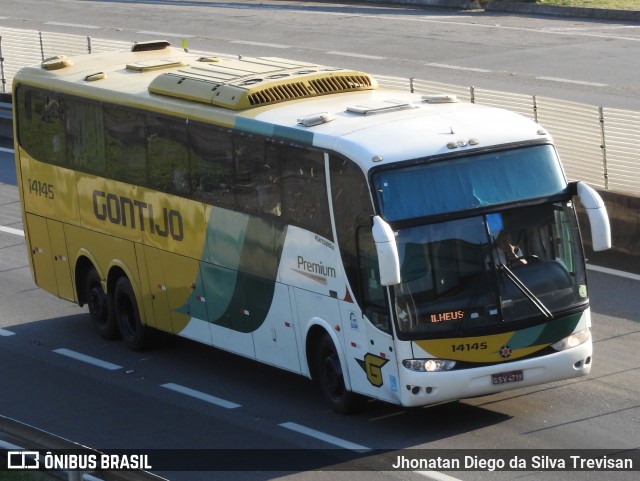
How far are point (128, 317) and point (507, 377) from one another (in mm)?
6032

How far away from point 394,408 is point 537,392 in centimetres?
140

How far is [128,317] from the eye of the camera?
17469mm

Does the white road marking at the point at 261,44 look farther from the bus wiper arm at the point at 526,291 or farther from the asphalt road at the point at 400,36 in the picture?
the bus wiper arm at the point at 526,291

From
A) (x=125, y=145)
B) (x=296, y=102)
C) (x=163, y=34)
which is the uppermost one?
(x=296, y=102)

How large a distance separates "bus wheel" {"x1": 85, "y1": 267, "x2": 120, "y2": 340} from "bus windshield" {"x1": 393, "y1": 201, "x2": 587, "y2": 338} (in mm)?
5872

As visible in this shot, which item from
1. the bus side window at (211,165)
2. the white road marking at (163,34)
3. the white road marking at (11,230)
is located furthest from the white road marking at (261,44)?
the bus side window at (211,165)

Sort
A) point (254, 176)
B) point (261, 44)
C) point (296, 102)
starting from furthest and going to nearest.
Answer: point (261, 44) → point (296, 102) → point (254, 176)

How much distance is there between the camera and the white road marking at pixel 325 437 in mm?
12906

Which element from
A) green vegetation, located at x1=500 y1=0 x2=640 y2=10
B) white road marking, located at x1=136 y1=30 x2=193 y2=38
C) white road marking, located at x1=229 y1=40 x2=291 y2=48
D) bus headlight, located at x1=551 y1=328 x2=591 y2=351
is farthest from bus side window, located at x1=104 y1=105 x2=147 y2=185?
green vegetation, located at x1=500 y1=0 x2=640 y2=10

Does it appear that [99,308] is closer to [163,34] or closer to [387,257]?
[387,257]

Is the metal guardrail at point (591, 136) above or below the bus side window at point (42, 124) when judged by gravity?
below

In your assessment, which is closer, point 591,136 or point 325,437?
point 325,437

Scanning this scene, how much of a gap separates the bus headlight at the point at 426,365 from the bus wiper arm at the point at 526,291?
3.06ft

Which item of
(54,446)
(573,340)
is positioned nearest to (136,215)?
(573,340)
